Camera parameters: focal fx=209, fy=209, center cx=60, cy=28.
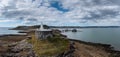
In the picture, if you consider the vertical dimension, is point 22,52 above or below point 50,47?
below

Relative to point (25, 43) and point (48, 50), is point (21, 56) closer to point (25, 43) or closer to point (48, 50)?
point (48, 50)

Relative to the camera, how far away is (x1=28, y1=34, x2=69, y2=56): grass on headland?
43.8m

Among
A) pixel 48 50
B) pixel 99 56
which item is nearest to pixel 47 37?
pixel 48 50

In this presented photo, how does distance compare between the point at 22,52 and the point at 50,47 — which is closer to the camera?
the point at 50,47

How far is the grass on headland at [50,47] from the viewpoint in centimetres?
4379

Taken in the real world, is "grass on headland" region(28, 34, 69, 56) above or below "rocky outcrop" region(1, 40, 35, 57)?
above

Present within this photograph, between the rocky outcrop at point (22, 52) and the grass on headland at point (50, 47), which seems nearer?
the grass on headland at point (50, 47)

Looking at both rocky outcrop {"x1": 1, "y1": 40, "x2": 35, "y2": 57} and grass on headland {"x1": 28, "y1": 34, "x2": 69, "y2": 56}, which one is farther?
rocky outcrop {"x1": 1, "y1": 40, "x2": 35, "y2": 57}

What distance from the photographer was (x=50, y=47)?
158ft

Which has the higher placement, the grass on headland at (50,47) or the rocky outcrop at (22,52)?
the grass on headland at (50,47)

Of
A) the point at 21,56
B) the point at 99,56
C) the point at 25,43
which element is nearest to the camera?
the point at 21,56

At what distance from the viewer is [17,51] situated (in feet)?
174

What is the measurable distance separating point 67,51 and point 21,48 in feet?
50.5

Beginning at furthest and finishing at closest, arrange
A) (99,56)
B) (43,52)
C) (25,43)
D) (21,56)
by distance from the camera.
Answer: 1. (25,43)
2. (99,56)
3. (21,56)
4. (43,52)
